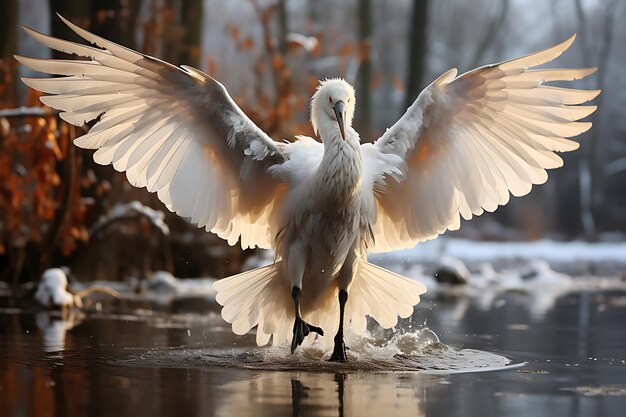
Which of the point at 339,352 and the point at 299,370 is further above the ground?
the point at 339,352

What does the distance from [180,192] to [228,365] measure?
1667mm

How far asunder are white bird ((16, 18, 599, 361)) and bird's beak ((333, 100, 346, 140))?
2 centimetres

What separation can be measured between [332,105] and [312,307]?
163 centimetres

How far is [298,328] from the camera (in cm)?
860

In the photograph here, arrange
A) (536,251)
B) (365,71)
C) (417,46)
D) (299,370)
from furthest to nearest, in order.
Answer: (365,71), (536,251), (417,46), (299,370)

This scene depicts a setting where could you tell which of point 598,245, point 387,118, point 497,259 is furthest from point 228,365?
point 387,118

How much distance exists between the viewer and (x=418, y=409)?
6.00m

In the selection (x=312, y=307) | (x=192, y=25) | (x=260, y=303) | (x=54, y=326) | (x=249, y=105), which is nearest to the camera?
(x=260, y=303)

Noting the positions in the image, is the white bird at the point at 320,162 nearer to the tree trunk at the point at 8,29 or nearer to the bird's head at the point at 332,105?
the bird's head at the point at 332,105

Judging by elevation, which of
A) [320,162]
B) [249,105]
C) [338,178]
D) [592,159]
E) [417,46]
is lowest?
[338,178]

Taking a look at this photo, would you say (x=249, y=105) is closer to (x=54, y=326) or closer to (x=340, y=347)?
(x=54, y=326)

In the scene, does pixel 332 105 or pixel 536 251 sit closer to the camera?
pixel 332 105

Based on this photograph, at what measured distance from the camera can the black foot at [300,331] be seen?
28.0 feet

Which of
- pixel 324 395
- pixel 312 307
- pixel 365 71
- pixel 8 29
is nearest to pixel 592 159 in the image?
pixel 365 71
